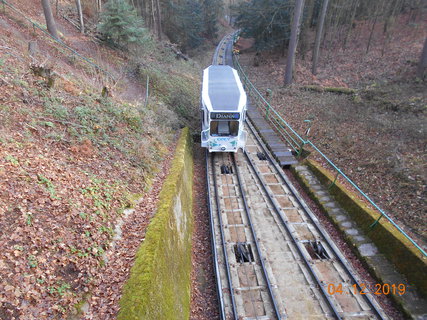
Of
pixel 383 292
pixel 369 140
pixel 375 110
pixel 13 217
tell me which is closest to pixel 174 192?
pixel 13 217

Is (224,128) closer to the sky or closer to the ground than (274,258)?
closer to the sky

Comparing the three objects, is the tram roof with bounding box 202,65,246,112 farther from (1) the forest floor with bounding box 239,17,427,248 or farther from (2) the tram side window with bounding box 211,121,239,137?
(1) the forest floor with bounding box 239,17,427,248

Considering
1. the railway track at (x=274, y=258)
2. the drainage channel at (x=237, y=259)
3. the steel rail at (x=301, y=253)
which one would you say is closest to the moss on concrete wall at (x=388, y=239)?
the railway track at (x=274, y=258)

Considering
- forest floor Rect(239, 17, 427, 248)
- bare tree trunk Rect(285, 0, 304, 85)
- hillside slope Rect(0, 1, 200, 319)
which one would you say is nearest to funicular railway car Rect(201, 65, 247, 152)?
hillside slope Rect(0, 1, 200, 319)

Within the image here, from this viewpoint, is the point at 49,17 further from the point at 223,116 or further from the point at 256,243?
the point at 256,243

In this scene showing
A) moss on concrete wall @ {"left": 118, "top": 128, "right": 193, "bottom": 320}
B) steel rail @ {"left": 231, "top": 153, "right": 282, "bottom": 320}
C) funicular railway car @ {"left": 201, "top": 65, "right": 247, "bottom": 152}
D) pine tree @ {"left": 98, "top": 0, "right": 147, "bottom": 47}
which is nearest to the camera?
moss on concrete wall @ {"left": 118, "top": 128, "right": 193, "bottom": 320}

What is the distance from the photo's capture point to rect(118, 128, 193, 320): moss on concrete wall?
4.71 m

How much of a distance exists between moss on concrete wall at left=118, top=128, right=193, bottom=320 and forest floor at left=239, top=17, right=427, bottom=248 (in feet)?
24.5

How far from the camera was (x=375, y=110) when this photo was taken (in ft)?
47.2

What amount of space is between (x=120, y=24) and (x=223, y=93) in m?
10.6

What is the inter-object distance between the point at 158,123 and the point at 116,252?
874 centimetres

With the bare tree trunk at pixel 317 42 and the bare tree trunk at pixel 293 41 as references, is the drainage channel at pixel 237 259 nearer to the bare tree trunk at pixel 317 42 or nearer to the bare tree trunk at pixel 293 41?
the bare tree trunk at pixel 293 41

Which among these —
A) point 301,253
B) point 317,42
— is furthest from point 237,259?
point 317,42

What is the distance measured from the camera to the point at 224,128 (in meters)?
12.7
